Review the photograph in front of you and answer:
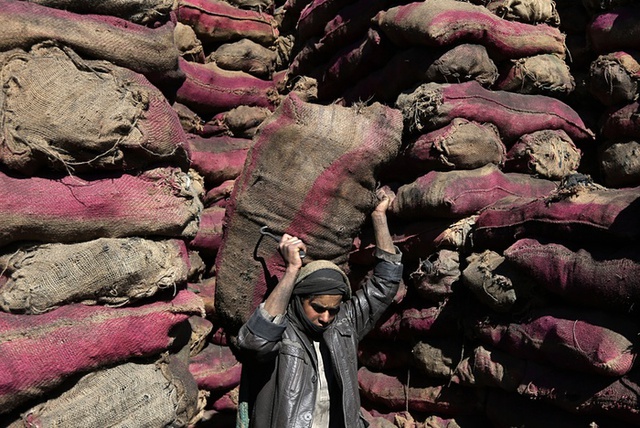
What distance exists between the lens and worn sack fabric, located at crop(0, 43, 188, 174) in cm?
196

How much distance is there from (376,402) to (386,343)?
33 centimetres

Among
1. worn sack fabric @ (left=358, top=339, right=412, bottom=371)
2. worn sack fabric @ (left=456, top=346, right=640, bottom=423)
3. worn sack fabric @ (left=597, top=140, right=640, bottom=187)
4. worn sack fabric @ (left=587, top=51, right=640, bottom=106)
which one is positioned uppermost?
worn sack fabric @ (left=587, top=51, right=640, bottom=106)

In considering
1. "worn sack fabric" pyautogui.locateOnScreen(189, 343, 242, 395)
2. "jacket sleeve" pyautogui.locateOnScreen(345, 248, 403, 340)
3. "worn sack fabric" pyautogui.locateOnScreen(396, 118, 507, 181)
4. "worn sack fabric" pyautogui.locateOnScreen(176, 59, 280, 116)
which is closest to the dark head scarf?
"jacket sleeve" pyautogui.locateOnScreen(345, 248, 403, 340)

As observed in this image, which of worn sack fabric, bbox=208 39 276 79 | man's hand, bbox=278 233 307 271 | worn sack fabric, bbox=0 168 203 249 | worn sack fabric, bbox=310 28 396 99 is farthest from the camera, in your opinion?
worn sack fabric, bbox=208 39 276 79

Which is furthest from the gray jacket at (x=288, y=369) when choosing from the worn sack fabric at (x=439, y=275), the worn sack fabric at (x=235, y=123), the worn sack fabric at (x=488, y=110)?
the worn sack fabric at (x=235, y=123)

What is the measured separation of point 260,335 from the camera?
2.32 metres

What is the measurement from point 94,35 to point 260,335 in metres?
1.17

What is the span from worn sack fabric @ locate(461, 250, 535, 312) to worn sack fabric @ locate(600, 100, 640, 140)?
0.80 m

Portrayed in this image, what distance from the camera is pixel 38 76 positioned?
199 centimetres

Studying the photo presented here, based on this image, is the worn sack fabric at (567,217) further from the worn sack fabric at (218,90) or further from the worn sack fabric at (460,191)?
the worn sack fabric at (218,90)

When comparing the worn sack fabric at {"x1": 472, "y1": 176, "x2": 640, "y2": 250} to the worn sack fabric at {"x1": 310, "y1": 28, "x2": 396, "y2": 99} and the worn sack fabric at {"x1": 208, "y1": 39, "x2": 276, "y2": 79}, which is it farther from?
the worn sack fabric at {"x1": 208, "y1": 39, "x2": 276, "y2": 79}

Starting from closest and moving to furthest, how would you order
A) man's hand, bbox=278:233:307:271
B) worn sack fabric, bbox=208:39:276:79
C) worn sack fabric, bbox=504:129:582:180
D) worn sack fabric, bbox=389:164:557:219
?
man's hand, bbox=278:233:307:271, worn sack fabric, bbox=389:164:557:219, worn sack fabric, bbox=504:129:582:180, worn sack fabric, bbox=208:39:276:79

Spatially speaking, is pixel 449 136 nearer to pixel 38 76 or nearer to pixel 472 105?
pixel 472 105

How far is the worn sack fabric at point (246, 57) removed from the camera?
4.36 metres
